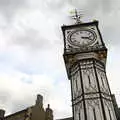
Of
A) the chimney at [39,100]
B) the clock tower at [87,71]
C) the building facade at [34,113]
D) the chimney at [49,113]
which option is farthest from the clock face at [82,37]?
the chimney at [49,113]

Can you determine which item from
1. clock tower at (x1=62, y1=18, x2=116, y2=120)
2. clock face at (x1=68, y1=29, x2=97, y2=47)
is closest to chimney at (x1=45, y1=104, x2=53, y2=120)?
clock tower at (x1=62, y1=18, x2=116, y2=120)

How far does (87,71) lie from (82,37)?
457cm

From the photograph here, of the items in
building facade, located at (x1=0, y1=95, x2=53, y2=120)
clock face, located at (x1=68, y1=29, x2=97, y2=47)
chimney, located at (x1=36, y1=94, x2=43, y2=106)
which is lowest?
building facade, located at (x1=0, y1=95, x2=53, y2=120)

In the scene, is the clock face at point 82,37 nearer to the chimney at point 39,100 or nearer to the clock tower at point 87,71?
the clock tower at point 87,71

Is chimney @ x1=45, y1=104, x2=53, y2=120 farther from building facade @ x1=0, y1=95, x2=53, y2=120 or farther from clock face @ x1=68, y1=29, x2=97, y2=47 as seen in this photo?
clock face @ x1=68, y1=29, x2=97, y2=47

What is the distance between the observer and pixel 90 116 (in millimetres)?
15312

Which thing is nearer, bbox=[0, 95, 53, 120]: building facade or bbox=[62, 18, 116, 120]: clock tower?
bbox=[62, 18, 116, 120]: clock tower

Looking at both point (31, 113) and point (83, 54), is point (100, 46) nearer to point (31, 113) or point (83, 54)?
point (83, 54)

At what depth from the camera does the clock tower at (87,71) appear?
619 inches

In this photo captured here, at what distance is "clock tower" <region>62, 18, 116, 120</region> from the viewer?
15727 mm

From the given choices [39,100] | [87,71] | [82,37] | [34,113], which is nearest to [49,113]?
[39,100]

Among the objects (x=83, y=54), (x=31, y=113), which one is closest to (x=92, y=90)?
(x=83, y=54)

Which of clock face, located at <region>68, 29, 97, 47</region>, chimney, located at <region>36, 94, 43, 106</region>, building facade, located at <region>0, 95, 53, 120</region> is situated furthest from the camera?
chimney, located at <region>36, 94, 43, 106</region>

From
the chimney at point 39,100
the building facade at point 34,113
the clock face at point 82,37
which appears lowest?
the building facade at point 34,113
